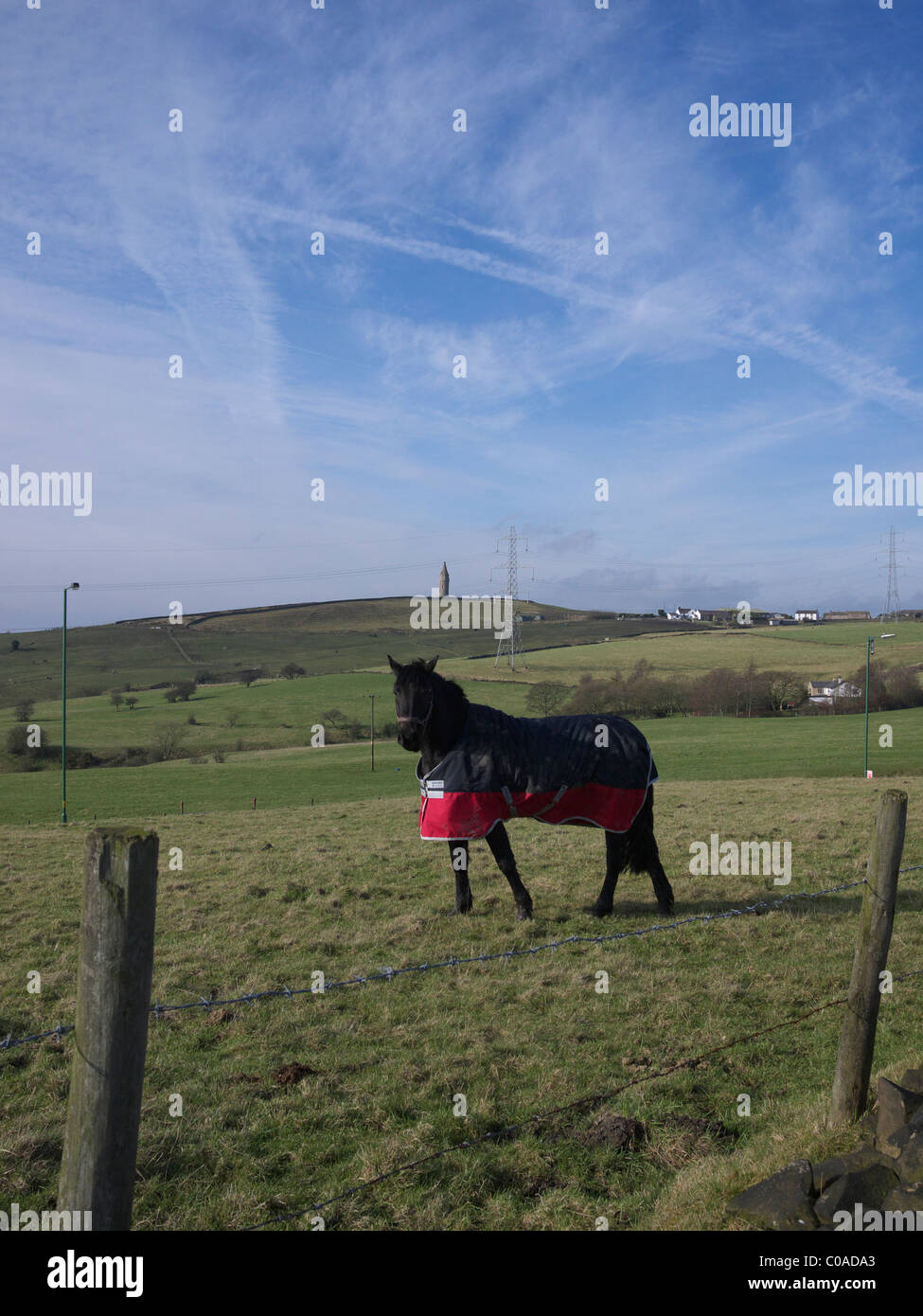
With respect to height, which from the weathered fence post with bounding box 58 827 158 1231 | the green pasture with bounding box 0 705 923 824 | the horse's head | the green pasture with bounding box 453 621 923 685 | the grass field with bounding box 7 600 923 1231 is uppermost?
the green pasture with bounding box 453 621 923 685

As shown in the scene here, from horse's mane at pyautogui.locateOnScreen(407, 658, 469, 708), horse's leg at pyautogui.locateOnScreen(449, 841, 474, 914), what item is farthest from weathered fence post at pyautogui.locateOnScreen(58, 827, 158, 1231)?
horse's leg at pyautogui.locateOnScreen(449, 841, 474, 914)

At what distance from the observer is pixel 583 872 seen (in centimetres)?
1095

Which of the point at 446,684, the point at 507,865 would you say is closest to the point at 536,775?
the point at 507,865

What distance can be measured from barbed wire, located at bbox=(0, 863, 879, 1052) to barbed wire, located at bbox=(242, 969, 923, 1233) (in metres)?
1.56

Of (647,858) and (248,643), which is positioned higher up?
(248,643)

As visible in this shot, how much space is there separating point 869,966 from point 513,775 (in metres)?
4.40

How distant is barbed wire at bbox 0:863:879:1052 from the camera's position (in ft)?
19.0

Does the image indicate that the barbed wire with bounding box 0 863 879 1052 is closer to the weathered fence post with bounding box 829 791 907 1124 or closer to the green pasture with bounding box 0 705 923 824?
the weathered fence post with bounding box 829 791 907 1124

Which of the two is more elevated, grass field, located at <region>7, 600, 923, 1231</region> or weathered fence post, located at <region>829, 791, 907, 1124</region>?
weathered fence post, located at <region>829, 791, 907, 1124</region>

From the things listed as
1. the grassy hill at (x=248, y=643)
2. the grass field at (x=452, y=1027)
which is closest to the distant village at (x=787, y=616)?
the grassy hill at (x=248, y=643)

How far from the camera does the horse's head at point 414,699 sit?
8.29 metres

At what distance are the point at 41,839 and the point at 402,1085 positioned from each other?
539 inches

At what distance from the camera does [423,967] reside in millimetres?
6492

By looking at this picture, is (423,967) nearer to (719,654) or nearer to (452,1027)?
(452,1027)
